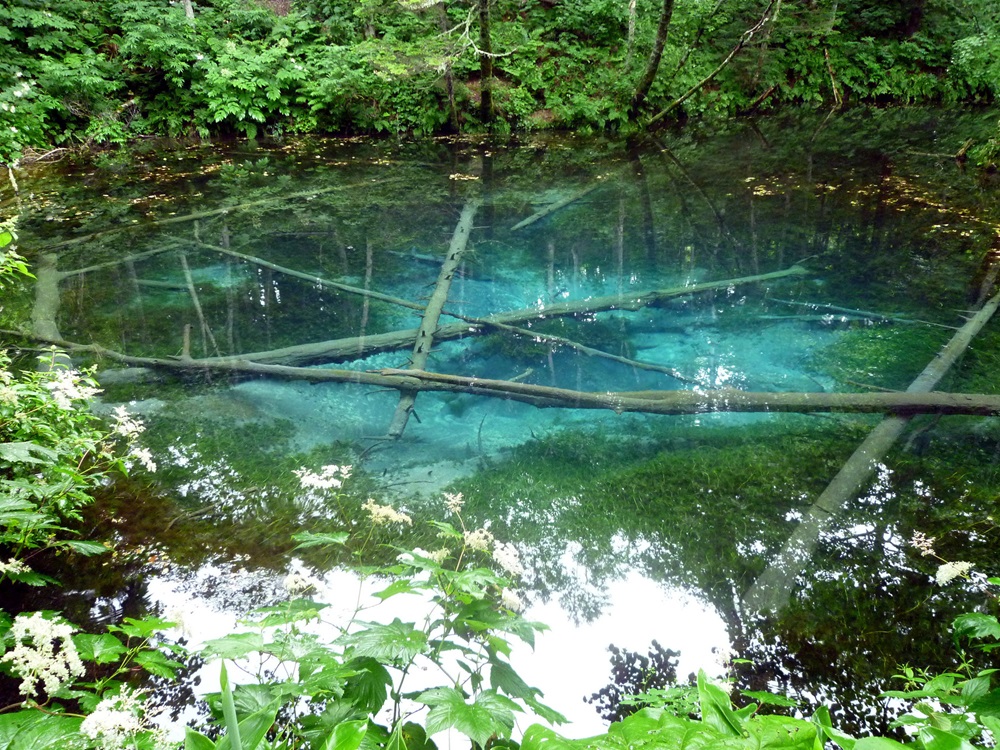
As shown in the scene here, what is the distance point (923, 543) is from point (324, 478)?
3362mm

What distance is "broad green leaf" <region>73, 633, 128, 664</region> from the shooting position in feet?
6.38

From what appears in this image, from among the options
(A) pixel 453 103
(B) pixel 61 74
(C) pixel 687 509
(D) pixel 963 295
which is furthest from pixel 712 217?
(B) pixel 61 74

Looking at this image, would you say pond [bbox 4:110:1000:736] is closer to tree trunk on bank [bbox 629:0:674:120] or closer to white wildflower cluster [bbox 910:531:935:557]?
white wildflower cluster [bbox 910:531:935:557]

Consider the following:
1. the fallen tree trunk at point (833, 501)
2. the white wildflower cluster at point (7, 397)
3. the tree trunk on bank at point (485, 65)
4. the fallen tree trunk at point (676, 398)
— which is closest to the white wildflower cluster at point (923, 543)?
the fallen tree trunk at point (833, 501)

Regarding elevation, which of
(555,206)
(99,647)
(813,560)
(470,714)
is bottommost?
(813,560)

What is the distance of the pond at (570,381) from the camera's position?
3.03 metres

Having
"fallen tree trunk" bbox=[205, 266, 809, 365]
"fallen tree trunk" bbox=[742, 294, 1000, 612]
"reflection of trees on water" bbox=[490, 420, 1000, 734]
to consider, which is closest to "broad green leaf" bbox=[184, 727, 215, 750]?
"reflection of trees on water" bbox=[490, 420, 1000, 734]

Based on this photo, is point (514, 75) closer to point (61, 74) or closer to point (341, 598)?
point (61, 74)

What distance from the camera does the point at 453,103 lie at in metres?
13.0

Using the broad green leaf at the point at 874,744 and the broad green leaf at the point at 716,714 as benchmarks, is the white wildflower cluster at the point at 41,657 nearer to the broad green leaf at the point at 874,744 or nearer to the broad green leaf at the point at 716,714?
the broad green leaf at the point at 716,714

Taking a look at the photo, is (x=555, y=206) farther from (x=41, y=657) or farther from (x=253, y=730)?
(x=253, y=730)

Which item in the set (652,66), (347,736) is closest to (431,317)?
(347,736)

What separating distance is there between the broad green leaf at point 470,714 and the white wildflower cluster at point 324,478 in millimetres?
1337

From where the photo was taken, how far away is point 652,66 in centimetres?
1269
